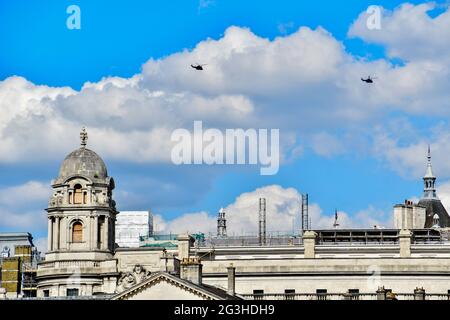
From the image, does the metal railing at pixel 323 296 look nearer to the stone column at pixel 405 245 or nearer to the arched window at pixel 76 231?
the stone column at pixel 405 245

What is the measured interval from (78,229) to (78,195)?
353cm

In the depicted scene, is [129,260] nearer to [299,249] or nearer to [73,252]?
[73,252]

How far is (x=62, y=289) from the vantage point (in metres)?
157

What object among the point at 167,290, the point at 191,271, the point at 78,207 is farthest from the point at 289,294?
the point at 78,207

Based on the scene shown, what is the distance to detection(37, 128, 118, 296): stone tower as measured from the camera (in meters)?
158

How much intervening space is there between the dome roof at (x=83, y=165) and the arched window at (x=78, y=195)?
4.78 feet

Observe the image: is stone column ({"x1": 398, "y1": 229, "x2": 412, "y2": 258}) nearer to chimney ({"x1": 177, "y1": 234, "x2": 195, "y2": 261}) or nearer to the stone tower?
chimney ({"x1": 177, "y1": 234, "x2": 195, "y2": 261})

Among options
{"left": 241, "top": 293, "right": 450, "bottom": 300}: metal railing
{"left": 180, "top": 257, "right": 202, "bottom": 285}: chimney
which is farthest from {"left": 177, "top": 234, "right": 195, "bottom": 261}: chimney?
{"left": 180, "top": 257, "right": 202, "bottom": 285}: chimney

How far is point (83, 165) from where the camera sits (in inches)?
6255

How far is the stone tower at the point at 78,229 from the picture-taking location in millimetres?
157500

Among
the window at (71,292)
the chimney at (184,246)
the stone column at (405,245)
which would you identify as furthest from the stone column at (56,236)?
the stone column at (405,245)

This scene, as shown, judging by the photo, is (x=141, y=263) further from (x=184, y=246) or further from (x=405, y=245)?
(x=405, y=245)
